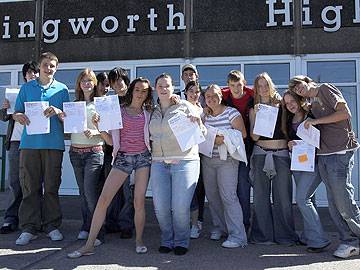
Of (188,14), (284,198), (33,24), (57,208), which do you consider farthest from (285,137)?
(33,24)

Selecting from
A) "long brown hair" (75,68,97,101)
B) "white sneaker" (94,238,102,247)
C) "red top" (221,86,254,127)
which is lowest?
"white sneaker" (94,238,102,247)

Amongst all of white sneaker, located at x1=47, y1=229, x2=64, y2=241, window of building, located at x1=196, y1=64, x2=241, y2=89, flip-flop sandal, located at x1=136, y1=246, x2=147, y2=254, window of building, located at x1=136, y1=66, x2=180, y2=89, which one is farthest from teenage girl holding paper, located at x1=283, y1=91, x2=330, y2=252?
window of building, located at x1=136, y1=66, x2=180, y2=89

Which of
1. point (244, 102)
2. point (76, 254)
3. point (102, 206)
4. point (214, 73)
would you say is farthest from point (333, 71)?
point (76, 254)

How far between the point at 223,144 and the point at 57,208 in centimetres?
222

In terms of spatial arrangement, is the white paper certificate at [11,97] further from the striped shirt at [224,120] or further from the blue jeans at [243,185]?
the blue jeans at [243,185]

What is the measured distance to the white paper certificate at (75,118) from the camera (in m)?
4.95

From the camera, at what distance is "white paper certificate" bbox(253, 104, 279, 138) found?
4.81 m

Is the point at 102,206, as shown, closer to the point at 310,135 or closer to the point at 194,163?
the point at 194,163

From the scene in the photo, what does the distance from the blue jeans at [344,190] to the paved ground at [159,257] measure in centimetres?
27

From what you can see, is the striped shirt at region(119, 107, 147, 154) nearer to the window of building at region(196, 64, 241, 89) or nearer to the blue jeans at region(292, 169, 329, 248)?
the blue jeans at region(292, 169, 329, 248)

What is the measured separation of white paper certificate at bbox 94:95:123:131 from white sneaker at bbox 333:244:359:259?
2685mm

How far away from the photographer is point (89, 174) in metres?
5.04

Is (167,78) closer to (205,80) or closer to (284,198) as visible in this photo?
(284,198)

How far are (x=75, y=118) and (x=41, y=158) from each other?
73cm
